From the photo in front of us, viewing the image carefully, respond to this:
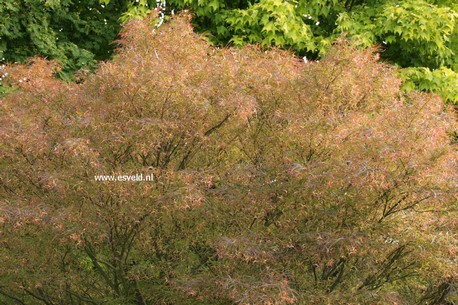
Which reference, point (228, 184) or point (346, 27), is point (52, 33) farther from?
point (228, 184)

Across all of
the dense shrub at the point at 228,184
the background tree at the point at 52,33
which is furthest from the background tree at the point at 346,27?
the dense shrub at the point at 228,184

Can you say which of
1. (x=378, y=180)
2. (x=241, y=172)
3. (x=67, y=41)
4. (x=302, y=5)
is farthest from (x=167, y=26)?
(x=67, y=41)

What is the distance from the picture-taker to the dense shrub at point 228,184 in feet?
16.5

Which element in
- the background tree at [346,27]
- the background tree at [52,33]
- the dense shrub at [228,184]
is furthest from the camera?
the background tree at [52,33]

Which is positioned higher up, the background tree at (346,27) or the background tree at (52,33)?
the background tree at (346,27)

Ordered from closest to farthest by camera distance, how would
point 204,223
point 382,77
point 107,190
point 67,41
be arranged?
point 107,190
point 204,223
point 382,77
point 67,41

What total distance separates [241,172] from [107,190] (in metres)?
1.09

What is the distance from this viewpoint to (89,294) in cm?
650

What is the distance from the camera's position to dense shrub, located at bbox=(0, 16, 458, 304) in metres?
5.04

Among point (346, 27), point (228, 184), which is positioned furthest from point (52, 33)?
point (228, 184)

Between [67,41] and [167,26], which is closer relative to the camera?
[167,26]

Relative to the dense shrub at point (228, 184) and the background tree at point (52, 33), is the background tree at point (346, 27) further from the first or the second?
the dense shrub at point (228, 184)

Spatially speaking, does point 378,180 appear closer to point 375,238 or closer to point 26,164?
point 375,238

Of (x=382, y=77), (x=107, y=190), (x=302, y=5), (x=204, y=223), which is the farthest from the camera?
(x=302, y=5)
